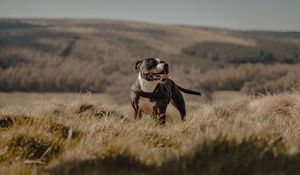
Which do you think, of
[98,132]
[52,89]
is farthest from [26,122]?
[52,89]

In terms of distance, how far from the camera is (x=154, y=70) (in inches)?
448

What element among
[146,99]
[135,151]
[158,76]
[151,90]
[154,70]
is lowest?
[146,99]

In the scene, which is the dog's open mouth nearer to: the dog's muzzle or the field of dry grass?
the dog's muzzle

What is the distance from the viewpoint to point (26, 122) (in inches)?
267

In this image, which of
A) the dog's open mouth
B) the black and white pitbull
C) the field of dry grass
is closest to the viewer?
the field of dry grass

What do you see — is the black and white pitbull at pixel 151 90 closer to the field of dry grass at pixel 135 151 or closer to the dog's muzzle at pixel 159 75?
the dog's muzzle at pixel 159 75

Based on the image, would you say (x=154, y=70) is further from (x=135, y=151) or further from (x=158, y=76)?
(x=135, y=151)

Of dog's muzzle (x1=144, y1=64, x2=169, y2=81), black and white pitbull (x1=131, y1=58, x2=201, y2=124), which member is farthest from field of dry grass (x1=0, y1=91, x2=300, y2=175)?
dog's muzzle (x1=144, y1=64, x2=169, y2=81)

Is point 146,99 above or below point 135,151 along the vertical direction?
below

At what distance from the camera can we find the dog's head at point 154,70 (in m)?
11.3

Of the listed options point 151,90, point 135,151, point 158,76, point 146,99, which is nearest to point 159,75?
point 158,76

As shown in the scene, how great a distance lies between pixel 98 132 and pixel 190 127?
6.86ft

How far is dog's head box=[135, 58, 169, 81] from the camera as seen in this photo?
11.3 meters

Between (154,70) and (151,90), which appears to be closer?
(151,90)
